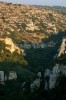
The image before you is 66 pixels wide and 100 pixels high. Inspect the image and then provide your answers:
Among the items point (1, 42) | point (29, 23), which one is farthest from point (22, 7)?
point (1, 42)

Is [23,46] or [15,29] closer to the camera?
[23,46]

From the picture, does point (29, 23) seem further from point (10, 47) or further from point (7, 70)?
point (7, 70)

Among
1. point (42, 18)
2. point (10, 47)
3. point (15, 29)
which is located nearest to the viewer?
point (10, 47)

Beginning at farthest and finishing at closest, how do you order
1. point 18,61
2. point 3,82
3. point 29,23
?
point 29,23 → point 18,61 → point 3,82

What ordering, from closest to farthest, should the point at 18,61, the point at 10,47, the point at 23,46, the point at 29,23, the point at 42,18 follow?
the point at 18,61 → the point at 10,47 → the point at 23,46 → the point at 29,23 → the point at 42,18

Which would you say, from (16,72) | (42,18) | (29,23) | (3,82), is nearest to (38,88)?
(3,82)

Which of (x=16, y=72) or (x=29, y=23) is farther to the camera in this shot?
(x=29, y=23)

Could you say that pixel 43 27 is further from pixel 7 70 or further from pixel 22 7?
pixel 7 70

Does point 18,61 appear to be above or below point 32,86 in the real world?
below

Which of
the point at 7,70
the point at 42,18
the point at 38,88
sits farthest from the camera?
the point at 42,18
